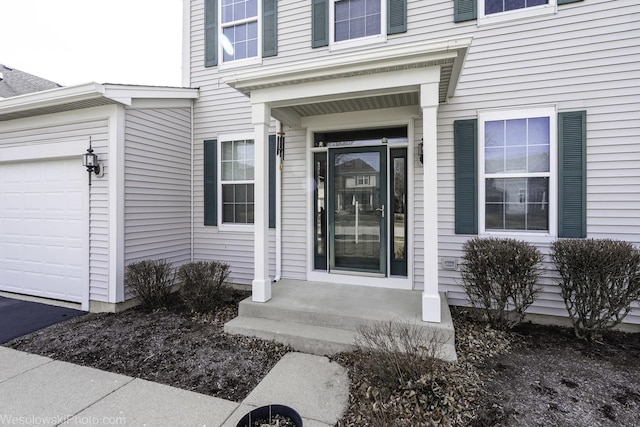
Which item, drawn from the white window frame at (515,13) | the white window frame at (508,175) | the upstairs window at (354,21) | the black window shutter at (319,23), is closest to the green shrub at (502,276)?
the white window frame at (508,175)

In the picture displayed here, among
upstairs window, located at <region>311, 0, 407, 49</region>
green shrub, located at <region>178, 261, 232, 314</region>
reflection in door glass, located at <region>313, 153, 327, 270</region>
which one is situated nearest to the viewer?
green shrub, located at <region>178, 261, 232, 314</region>

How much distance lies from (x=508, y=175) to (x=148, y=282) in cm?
501

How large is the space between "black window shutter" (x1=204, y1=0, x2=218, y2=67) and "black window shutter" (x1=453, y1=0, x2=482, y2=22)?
3.84 meters

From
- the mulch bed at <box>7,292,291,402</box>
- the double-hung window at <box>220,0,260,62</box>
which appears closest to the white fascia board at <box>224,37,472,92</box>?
the double-hung window at <box>220,0,260,62</box>

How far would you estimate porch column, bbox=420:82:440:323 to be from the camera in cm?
322

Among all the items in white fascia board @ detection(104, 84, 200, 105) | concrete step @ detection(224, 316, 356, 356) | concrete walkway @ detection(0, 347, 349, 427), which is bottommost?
concrete walkway @ detection(0, 347, 349, 427)

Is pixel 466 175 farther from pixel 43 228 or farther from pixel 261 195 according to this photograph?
pixel 43 228

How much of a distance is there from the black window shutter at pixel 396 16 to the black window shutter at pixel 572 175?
2.36 meters

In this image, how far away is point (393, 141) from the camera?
4.60m

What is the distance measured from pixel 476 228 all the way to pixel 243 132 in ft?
12.6

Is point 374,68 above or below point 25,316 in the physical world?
above

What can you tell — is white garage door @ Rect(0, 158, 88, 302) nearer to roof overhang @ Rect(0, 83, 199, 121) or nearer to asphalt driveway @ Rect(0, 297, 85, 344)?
asphalt driveway @ Rect(0, 297, 85, 344)

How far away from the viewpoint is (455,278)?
4.24m

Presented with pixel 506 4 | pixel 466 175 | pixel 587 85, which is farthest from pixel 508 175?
pixel 506 4
